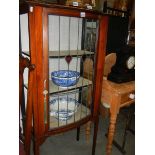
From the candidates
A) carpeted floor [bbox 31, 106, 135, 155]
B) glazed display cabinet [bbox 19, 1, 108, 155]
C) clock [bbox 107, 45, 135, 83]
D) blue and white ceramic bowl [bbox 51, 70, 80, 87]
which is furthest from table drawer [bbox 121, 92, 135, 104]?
carpeted floor [bbox 31, 106, 135, 155]

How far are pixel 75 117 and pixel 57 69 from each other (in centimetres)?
47

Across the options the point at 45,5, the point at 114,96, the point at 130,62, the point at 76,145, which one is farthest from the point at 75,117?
the point at 45,5

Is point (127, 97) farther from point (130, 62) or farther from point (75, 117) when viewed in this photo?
point (75, 117)

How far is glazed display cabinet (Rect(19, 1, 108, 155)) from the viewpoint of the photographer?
1139 mm

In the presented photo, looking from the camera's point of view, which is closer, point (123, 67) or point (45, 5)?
point (45, 5)

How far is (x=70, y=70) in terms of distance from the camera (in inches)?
69.2

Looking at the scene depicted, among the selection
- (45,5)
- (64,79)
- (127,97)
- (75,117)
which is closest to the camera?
(45,5)

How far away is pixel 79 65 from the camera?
1.78 metres

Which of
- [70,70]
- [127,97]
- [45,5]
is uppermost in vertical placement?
[45,5]

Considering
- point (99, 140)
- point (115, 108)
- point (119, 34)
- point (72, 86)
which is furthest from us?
point (119, 34)
